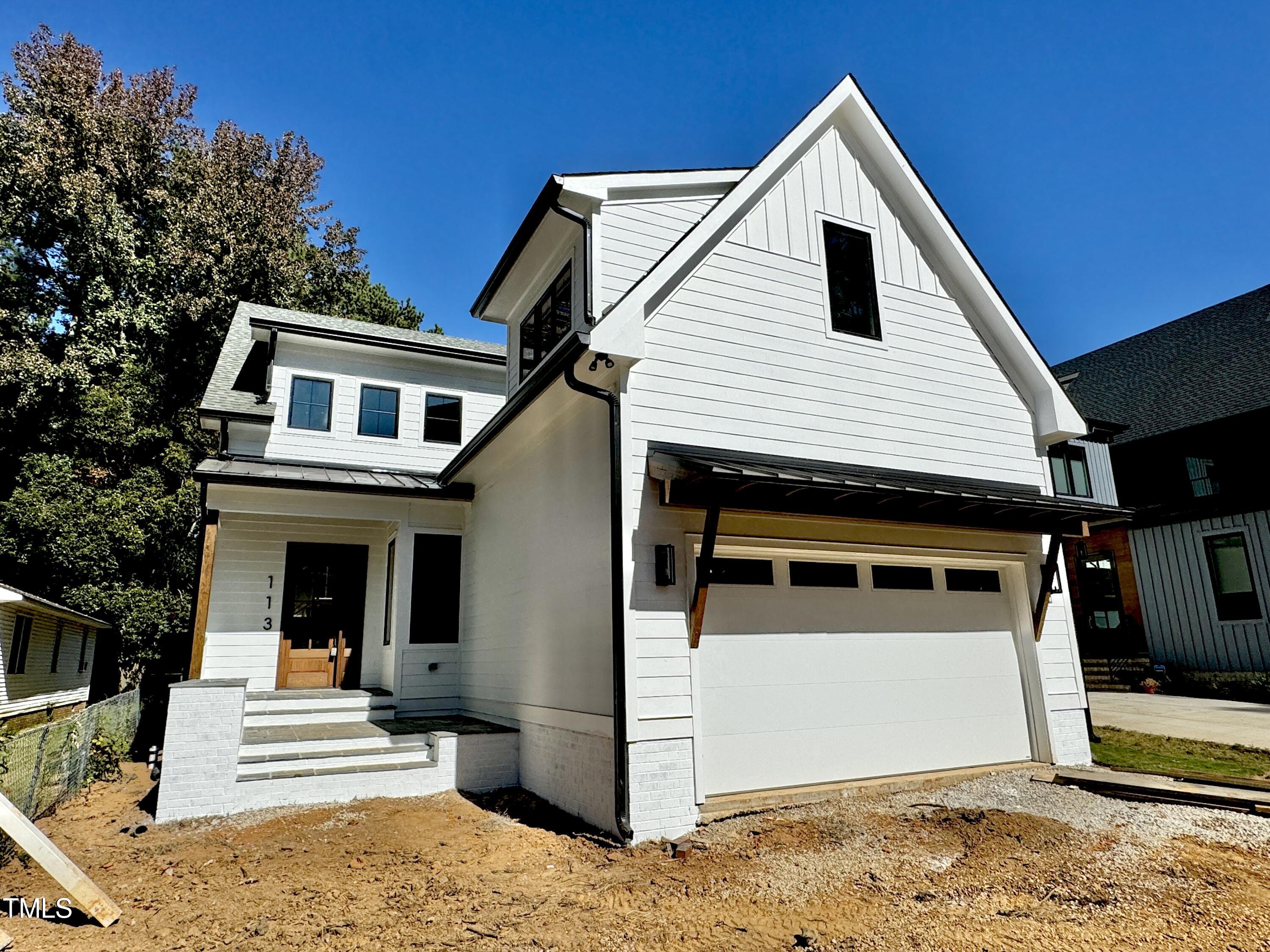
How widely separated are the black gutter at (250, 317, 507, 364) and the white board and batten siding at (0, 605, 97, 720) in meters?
7.09

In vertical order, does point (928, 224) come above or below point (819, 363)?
above

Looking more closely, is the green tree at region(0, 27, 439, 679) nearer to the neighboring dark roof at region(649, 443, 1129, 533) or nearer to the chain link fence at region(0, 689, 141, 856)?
the chain link fence at region(0, 689, 141, 856)

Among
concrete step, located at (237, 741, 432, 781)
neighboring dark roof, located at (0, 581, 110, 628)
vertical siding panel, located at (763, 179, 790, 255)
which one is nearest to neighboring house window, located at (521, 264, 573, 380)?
vertical siding panel, located at (763, 179, 790, 255)

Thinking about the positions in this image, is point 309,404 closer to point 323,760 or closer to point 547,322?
point 547,322

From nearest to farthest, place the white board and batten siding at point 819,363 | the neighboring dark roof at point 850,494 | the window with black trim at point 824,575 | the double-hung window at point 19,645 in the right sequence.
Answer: the neighboring dark roof at point 850,494
the white board and batten siding at point 819,363
the window with black trim at point 824,575
the double-hung window at point 19,645

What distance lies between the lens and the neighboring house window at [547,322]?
866 centimetres

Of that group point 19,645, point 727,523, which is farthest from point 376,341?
point 19,645

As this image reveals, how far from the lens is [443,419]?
44.1 feet

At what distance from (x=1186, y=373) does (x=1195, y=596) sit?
263 inches

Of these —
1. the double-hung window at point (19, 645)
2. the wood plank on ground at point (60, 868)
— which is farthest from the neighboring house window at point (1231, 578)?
the double-hung window at point (19, 645)

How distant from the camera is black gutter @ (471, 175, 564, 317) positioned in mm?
7797

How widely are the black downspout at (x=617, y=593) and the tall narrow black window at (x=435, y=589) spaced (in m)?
5.21

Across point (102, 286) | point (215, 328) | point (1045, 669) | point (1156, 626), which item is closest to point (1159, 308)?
point (1156, 626)

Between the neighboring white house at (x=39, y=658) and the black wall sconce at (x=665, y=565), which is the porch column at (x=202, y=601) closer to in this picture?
the neighboring white house at (x=39, y=658)
